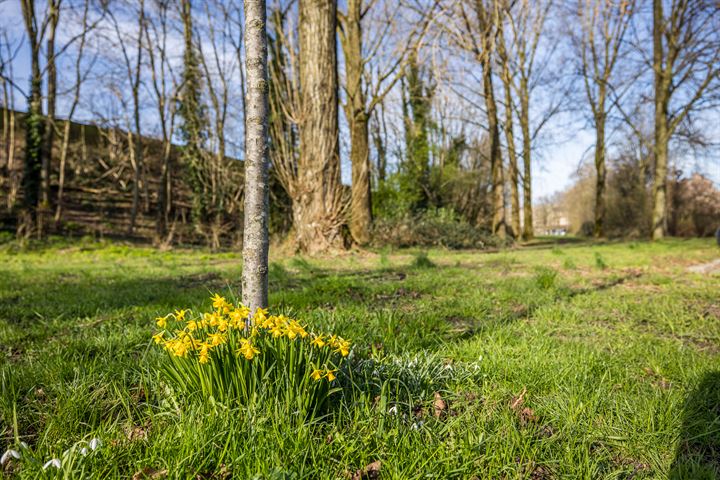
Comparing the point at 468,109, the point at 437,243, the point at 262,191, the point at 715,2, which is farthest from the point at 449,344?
the point at 715,2

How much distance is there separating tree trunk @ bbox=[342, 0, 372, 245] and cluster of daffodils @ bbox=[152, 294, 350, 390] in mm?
8532

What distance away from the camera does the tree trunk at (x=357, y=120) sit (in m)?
11.2

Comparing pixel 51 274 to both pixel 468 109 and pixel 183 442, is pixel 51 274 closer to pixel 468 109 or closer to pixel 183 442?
pixel 183 442

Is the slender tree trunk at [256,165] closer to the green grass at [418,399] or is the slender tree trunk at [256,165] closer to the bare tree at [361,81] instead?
the green grass at [418,399]

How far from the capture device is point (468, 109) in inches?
758

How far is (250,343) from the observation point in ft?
5.71

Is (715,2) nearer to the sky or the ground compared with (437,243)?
nearer to the sky

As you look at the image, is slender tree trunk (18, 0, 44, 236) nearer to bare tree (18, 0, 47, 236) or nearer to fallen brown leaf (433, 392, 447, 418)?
bare tree (18, 0, 47, 236)

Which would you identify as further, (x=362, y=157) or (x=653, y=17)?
(x=653, y=17)

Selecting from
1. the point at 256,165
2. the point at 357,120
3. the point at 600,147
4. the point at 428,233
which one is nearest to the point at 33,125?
the point at 357,120

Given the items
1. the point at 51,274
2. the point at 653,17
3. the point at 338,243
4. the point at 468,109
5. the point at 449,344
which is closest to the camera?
the point at 449,344

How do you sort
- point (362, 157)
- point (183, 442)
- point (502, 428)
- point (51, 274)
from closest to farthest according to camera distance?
point (183, 442) → point (502, 428) → point (51, 274) → point (362, 157)

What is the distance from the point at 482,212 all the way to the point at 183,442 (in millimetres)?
21018

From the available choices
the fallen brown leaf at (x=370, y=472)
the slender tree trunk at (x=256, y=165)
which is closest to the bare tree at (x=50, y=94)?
the slender tree trunk at (x=256, y=165)
